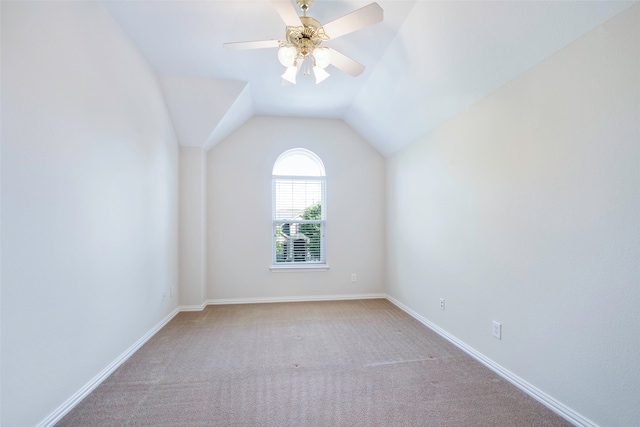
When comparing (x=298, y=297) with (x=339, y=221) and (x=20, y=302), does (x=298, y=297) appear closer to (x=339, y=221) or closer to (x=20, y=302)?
(x=339, y=221)

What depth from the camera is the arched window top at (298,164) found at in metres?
4.52

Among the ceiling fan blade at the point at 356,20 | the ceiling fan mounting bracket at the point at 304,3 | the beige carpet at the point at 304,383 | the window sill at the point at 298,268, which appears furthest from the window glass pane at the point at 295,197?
the ceiling fan blade at the point at 356,20

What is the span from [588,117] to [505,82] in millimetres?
738

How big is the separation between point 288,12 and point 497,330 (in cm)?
270

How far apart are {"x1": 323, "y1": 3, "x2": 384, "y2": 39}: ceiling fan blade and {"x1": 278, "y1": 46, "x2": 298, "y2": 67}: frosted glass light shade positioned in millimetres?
277

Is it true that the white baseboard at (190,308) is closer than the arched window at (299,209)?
Yes

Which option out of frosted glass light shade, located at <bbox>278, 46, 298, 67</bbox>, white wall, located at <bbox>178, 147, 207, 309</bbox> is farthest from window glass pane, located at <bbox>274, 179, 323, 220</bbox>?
frosted glass light shade, located at <bbox>278, 46, 298, 67</bbox>

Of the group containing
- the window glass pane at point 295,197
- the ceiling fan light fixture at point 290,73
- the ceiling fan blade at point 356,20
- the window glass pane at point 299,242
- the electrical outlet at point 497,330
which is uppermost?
the ceiling fan blade at point 356,20

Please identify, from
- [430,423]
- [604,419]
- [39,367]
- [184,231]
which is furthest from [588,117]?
[184,231]

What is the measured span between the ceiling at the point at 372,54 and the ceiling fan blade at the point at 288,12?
0.45m

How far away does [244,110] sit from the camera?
392 cm

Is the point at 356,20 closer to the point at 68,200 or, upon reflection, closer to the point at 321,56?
the point at 321,56

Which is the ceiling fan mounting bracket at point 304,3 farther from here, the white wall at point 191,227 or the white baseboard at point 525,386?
the white baseboard at point 525,386

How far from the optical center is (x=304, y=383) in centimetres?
218
